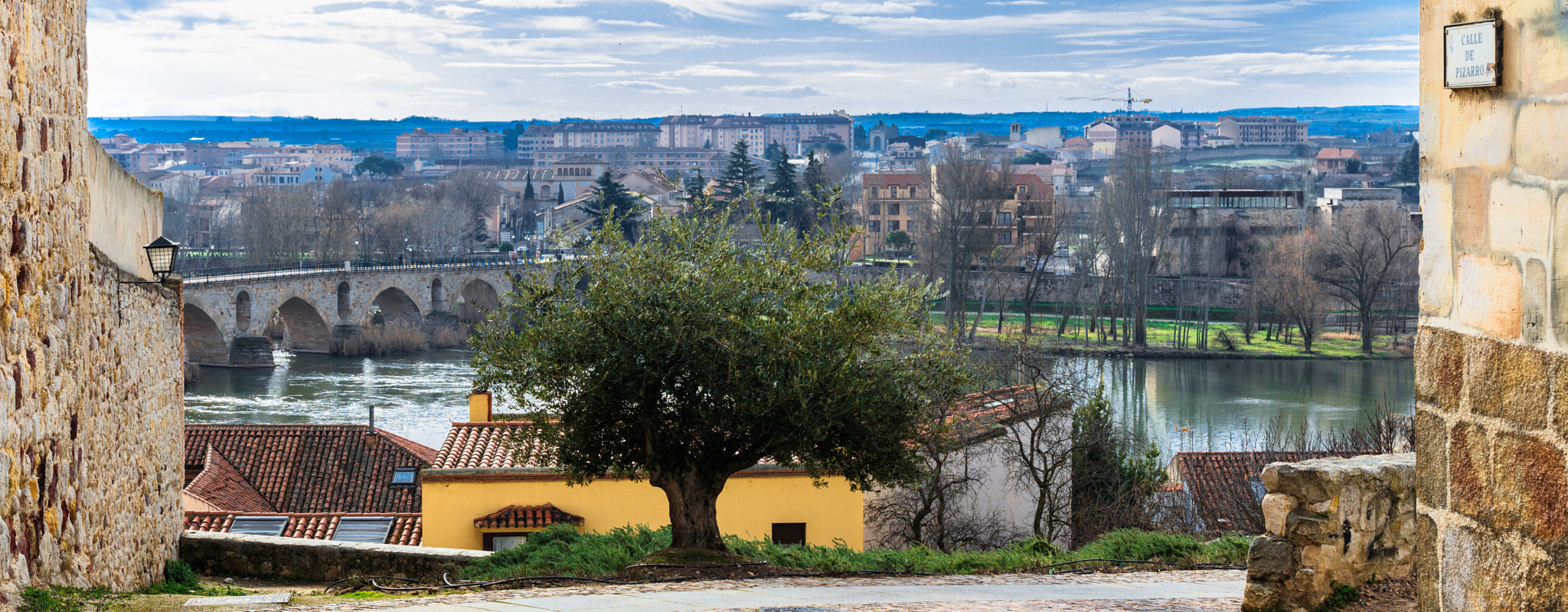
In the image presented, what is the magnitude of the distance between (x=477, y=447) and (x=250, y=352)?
30.7 meters

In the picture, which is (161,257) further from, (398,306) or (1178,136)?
(1178,136)

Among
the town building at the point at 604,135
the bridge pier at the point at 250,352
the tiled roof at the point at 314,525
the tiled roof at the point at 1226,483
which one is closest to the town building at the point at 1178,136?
the town building at the point at 604,135

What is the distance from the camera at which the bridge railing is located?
4108 centimetres

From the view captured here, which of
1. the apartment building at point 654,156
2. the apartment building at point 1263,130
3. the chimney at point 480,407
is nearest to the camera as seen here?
the chimney at point 480,407

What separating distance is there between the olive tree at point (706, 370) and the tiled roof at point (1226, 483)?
21.4 ft

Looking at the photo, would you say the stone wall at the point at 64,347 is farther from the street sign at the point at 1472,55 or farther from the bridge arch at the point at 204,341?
the bridge arch at the point at 204,341

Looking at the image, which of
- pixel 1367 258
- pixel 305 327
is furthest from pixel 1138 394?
pixel 305 327

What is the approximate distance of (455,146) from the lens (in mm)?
195750

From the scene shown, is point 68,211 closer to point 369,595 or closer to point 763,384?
point 369,595

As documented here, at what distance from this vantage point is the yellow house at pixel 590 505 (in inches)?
458

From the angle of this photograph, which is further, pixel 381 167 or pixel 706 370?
pixel 381 167

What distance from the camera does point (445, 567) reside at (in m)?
8.42

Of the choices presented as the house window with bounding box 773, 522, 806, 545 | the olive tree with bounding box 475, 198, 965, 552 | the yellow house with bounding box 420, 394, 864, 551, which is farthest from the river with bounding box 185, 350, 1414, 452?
the olive tree with bounding box 475, 198, 965, 552

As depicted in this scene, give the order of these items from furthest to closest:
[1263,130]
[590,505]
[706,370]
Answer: [1263,130] → [590,505] → [706,370]
